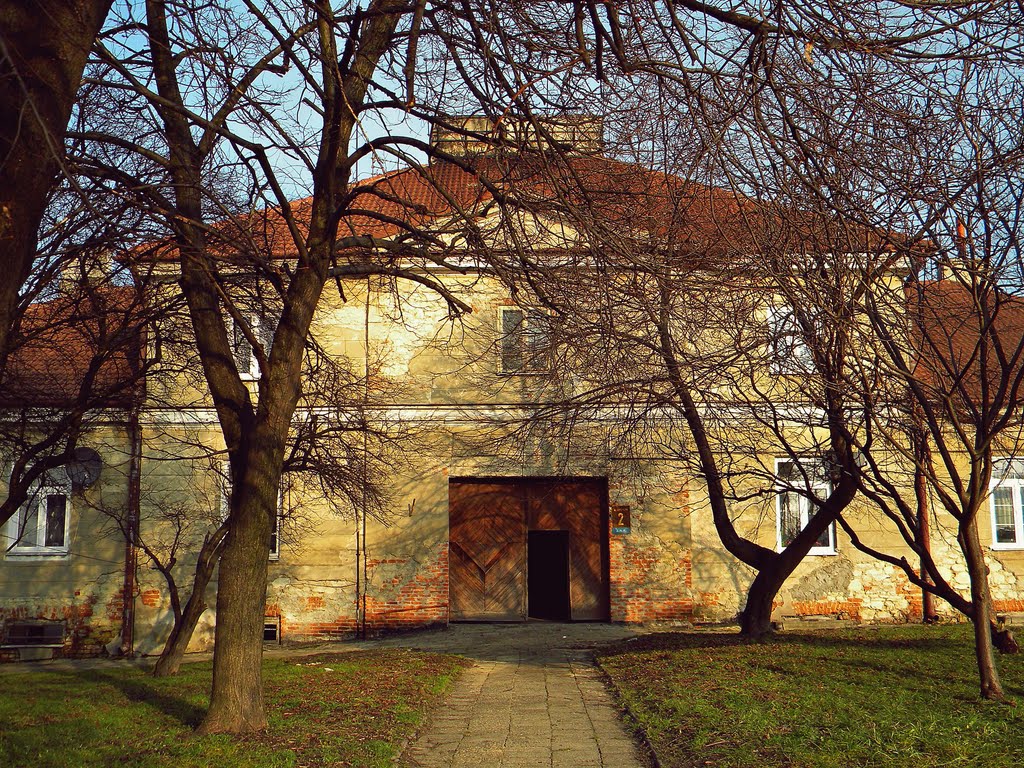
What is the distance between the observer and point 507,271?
7.26 metres

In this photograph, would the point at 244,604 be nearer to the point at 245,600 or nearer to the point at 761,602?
the point at 245,600

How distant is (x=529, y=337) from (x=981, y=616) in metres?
7.01

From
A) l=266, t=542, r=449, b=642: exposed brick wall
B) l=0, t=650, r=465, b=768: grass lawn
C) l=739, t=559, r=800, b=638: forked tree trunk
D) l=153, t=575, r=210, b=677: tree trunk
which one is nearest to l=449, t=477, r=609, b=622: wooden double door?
l=266, t=542, r=449, b=642: exposed brick wall

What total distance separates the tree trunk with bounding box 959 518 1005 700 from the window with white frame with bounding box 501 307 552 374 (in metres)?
3.93

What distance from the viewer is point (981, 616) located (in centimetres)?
796

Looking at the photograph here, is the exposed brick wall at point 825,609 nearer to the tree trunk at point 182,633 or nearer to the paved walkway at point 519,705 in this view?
the paved walkway at point 519,705

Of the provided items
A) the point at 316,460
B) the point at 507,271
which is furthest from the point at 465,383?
the point at 507,271

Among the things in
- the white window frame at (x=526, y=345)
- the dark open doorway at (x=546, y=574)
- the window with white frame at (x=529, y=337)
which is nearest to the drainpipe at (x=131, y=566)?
the white window frame at (x=526, y=345)

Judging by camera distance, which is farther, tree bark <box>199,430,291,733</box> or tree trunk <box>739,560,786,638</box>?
tree trunk <box>739,560,786,638</box>

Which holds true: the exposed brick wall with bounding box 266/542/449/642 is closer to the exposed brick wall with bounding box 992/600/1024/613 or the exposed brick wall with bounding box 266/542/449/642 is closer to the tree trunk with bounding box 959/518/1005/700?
the exposed brick wall with bounding box 992/600/1024/613

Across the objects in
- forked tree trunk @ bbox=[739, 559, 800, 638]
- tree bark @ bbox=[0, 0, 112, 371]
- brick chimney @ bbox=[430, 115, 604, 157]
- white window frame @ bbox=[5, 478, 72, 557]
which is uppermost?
brick chimney @ bbox=[430, 115, 604, 157]

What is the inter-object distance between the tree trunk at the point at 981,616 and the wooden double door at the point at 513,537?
9.88 meters

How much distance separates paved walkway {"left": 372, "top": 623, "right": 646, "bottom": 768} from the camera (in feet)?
23.1

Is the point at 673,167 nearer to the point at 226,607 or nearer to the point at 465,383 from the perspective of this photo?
the point at 226,607
